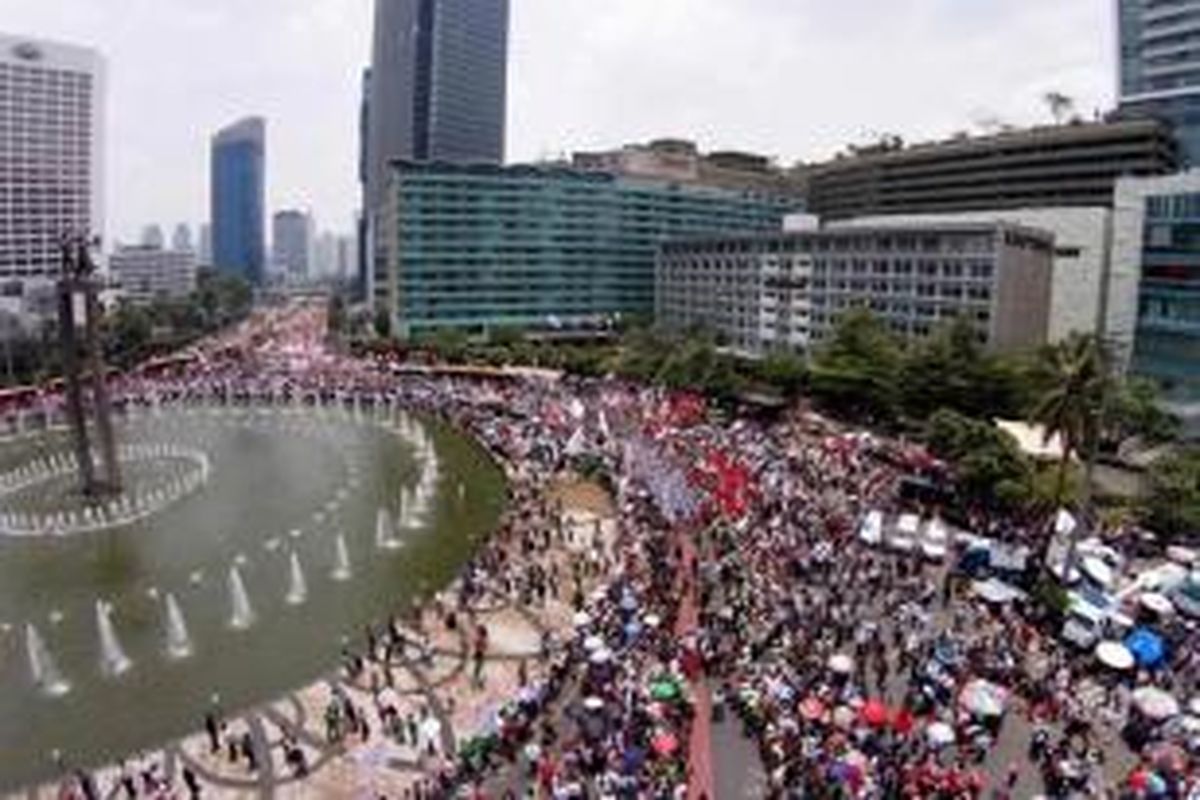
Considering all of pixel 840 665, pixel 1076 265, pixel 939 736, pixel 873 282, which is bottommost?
pixel 939 736

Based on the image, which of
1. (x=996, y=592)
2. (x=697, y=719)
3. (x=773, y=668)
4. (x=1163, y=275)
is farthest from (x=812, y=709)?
(x=1163, y=275)

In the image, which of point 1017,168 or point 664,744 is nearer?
point 664,744

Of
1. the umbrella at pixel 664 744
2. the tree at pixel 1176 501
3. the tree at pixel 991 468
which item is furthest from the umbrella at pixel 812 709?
the tree at pixel 1176 501

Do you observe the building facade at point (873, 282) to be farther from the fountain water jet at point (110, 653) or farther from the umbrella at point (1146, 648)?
the fountain water jet at point (110, 653)

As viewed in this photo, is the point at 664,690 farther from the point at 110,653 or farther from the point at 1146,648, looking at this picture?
the point at 110,653

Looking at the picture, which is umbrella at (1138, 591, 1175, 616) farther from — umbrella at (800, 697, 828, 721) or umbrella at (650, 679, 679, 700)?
umbrella at (650, 679, 679, 700)

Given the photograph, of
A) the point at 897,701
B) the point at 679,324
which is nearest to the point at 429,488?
the point at 897,701
